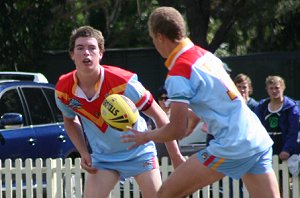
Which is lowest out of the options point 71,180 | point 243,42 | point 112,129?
point 71,180

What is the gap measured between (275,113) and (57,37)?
15.8 m

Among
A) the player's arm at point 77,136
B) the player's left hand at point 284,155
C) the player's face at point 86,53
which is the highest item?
the player's face at point 86,53

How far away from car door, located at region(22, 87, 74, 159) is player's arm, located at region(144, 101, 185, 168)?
4976 mm

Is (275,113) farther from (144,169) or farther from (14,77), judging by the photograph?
(14,77)

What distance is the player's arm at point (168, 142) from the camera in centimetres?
730

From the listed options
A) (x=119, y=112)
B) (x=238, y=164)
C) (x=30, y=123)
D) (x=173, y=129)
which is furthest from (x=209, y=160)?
(x=30, y=123)

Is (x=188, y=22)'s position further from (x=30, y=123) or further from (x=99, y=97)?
(x=99, y=97)

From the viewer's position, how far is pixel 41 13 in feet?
69.2

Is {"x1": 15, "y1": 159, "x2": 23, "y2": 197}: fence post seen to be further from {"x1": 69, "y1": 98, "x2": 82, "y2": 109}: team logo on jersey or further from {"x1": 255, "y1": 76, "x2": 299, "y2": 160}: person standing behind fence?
{"x1": 69, "y1": 98, "x2": 82, "y2": 109}: team logo on jersey

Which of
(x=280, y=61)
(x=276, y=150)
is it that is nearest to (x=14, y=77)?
(x=276, y=150)

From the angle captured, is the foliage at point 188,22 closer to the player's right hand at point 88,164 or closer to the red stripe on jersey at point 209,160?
the player's right hand at point 88,164

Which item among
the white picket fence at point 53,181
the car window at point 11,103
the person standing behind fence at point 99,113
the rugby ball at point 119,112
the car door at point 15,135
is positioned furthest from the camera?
the car window at point 11,103

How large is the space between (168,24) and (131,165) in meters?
1.64

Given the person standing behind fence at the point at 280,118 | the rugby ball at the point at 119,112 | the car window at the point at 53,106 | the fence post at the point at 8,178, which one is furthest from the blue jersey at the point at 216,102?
the car window at the point at 53,106
